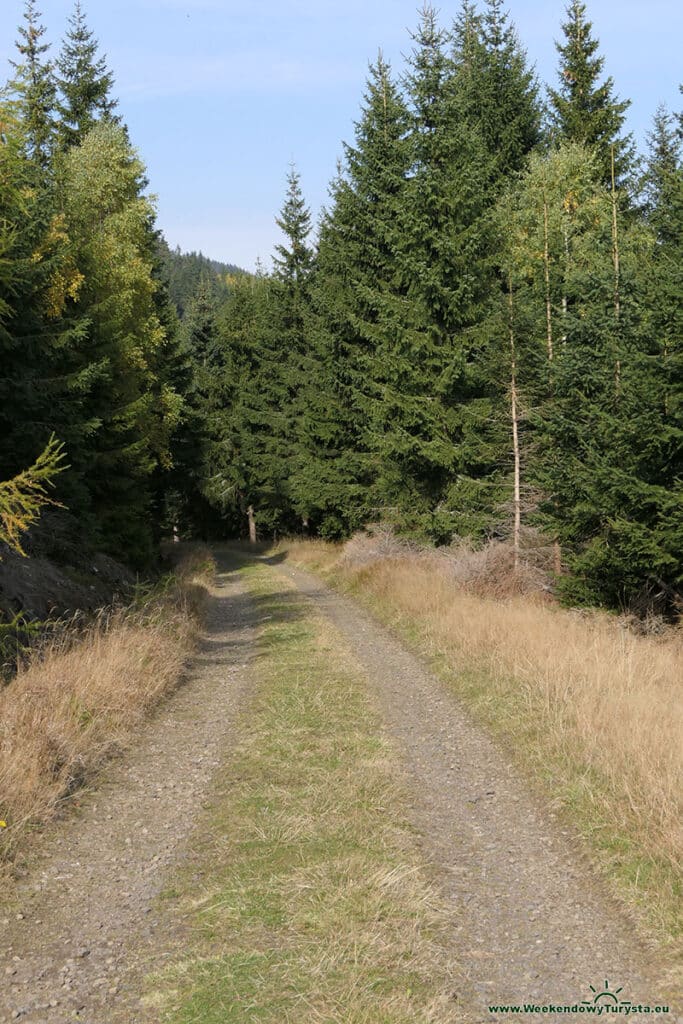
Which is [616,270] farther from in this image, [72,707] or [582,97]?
[582,97]

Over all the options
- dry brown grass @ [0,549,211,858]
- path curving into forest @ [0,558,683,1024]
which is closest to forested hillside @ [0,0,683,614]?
dry brown grass @ [0,549,211,858]

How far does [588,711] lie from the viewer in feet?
25.1

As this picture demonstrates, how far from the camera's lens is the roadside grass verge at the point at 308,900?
12.3 ft

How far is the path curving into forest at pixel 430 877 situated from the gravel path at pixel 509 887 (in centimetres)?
1

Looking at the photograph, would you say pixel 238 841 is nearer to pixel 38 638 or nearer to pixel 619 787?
pixel 619 787

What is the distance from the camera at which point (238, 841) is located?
569cm

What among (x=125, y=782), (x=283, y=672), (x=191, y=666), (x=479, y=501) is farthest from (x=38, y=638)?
(x=479, y=501)

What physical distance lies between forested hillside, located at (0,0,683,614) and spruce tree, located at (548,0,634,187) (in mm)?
95

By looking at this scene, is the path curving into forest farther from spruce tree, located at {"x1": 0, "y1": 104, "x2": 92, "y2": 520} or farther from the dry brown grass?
spruce tree, located at {"x1": 0, "y1": 104, "x2": 92, "y2": 520}

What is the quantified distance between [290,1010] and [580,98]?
1513 inches

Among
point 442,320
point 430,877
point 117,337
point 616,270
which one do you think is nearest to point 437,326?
point 442,320

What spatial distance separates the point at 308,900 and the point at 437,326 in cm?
1738

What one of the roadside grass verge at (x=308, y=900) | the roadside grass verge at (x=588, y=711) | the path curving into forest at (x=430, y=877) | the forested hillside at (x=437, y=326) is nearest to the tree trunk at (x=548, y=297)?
the forested hillside at (x=437, y=326)

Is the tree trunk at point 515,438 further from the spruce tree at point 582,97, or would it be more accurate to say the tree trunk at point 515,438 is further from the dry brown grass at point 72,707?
the spruce tree at point 582,97
